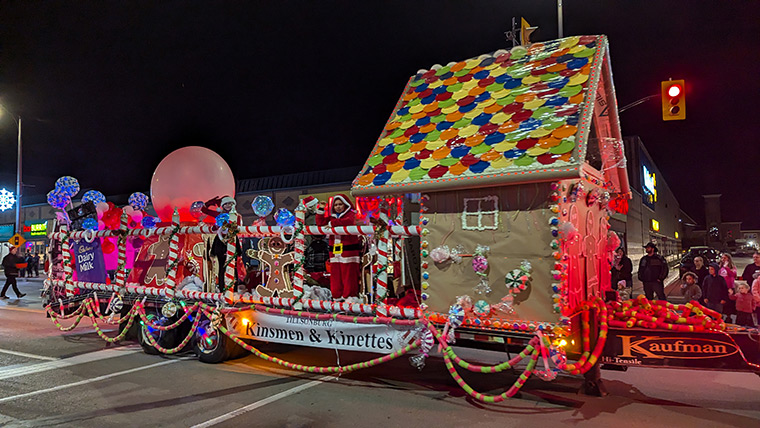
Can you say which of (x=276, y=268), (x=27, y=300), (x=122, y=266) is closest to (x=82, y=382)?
(x=122, y=266)

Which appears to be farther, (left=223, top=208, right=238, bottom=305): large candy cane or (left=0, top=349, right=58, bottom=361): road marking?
(left=0, top=349, right=58, bottom=361): road marking

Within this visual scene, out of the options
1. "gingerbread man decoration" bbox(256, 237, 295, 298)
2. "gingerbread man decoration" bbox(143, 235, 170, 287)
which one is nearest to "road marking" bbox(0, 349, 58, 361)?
"gingerbread man decoration" bbox(143, 235, 170, 287)

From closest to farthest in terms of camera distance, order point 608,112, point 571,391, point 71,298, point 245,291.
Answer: point 571,391 < point 608,112 < point 245,291 < point 71,298

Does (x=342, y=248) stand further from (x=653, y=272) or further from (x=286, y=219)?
(x=653, y=272)

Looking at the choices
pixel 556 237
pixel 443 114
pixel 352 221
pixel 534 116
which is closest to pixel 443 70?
pixel 443 114

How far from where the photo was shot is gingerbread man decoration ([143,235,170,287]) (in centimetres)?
852

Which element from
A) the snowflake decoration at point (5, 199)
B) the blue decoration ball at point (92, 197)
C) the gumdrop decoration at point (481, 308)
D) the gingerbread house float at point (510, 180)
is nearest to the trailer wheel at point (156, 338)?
the blue decoration ball at point (92, 197)

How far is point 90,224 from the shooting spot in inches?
361

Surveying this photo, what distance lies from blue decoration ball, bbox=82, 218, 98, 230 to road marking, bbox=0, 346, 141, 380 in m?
2.37

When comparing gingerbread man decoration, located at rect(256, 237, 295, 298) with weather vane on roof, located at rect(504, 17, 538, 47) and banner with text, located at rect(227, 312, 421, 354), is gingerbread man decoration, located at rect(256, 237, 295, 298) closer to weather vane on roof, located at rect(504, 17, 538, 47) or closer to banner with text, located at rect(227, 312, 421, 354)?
banner with text, located at rect(227, 312, 421, 354)

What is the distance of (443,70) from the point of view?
7.14 metres

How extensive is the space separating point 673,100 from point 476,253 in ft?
30.8

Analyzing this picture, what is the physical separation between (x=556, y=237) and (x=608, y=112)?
3.06m

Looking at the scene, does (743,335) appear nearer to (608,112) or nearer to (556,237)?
(556,237)
